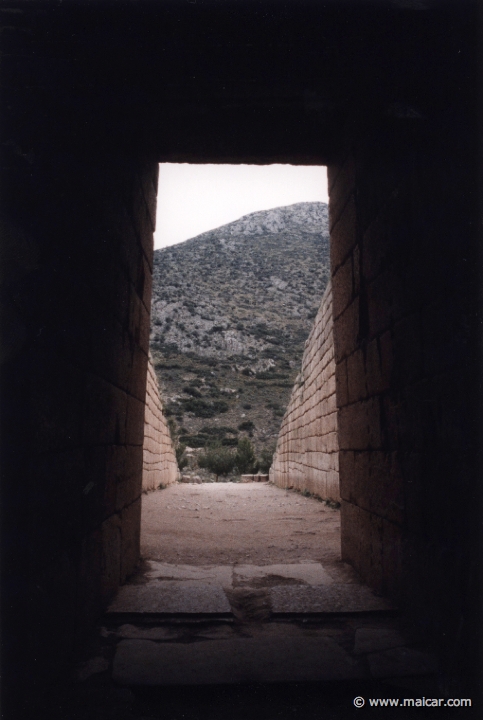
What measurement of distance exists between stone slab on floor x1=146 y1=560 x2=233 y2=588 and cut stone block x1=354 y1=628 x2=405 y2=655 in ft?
3.06

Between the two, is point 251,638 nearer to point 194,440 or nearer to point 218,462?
point 218,462

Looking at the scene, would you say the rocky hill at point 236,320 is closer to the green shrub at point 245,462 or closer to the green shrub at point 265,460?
the green shrub at point 265,460

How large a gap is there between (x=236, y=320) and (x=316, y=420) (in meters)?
39.0

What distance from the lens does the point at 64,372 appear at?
1.89 m

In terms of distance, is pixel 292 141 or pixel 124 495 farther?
pixel 292 141

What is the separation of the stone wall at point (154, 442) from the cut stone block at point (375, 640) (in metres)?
5.14

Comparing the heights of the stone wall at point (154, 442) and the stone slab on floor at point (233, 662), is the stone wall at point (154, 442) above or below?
above

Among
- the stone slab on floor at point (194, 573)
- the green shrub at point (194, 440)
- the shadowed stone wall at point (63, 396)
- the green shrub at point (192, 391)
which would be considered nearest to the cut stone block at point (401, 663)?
the stone slab on floor at point (194, 573)

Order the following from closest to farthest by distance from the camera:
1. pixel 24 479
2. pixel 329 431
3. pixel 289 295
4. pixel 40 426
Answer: pixel 24 479 → pixel 40 426 → pixel 329 431 → pixel 289 295

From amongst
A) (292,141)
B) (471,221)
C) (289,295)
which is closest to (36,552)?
(471,221)

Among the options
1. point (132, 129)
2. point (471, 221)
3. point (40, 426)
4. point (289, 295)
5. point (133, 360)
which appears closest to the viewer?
point (40, 426)

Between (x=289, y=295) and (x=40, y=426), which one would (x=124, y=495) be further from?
(x=289, y=295)

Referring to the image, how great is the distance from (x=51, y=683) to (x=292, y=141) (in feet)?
10.6

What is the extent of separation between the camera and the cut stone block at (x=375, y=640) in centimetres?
198
